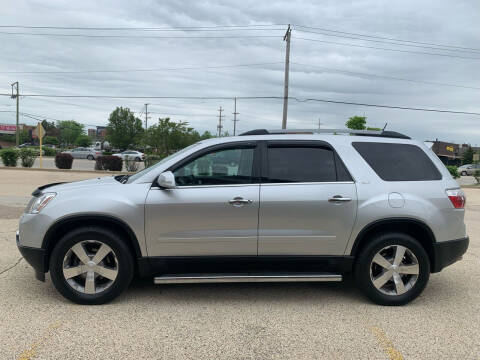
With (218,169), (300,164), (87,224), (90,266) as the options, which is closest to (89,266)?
(90,266)

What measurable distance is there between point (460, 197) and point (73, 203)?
397 cm

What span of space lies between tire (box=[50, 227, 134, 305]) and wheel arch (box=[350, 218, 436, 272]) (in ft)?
7.70

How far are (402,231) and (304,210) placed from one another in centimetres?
114

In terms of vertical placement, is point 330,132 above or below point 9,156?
above

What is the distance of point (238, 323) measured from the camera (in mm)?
3490

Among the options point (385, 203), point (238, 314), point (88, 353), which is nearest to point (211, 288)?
point (238, 314)

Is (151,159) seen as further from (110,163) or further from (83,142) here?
(83,142)

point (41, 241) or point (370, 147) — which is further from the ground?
point (370, 147)

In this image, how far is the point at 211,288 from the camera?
14.3 ft

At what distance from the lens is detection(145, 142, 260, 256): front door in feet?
12.3

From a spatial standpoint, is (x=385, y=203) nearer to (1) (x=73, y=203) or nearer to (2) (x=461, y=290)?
(2) (x=461, y=290)

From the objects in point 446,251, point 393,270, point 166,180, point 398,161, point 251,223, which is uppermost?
point 398,161

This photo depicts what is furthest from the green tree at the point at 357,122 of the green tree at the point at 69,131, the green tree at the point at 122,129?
the green tree at the point at 69,131

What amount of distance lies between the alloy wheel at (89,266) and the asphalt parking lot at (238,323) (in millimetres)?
219
